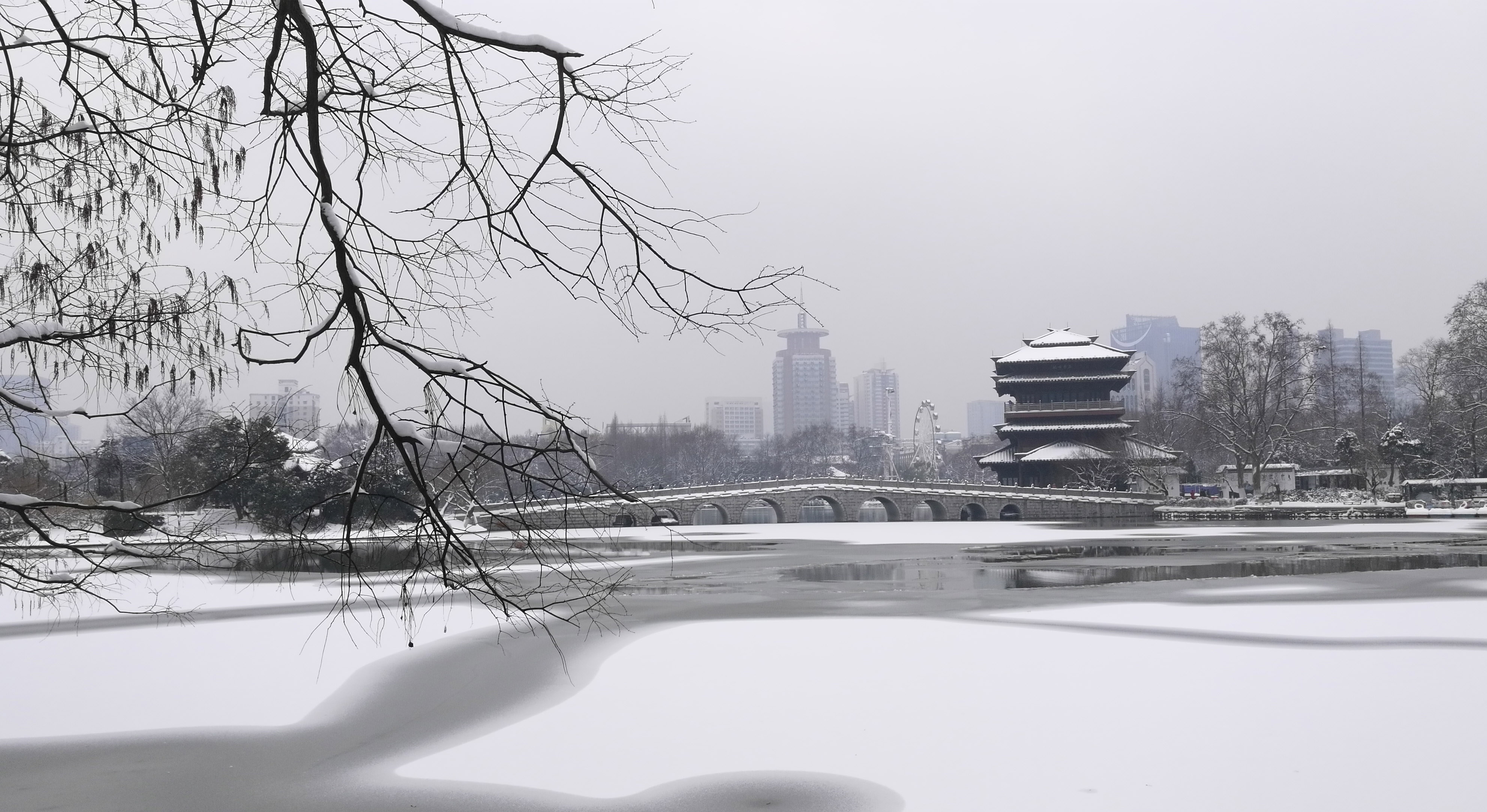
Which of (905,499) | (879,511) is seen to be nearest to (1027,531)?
(905,499)

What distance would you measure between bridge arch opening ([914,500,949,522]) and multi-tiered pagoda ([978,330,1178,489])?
5.95m

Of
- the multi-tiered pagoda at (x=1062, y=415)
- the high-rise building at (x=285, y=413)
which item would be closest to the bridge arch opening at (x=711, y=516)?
the multi-tiered pagoda at (x=1062, y=415)

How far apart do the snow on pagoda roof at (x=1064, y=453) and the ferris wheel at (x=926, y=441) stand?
18.0 meters

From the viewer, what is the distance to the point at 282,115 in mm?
3447

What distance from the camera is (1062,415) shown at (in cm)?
6075

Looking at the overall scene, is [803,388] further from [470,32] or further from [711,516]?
[470,32]

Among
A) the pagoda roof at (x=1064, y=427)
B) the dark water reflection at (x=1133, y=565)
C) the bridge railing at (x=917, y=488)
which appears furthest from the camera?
the pagoda roof at (x=1064, y=427)

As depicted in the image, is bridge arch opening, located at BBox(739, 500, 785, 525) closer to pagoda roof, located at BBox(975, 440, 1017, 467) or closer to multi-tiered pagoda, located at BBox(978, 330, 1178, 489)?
pagoda roof, located at BBox(975, 440, 1017, 467)

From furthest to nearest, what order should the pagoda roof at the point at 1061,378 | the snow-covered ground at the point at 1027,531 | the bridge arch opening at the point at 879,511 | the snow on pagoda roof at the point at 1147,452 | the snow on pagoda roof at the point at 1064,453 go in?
the pagoda roof at the point at 1061,378 → the snow on pagoda roof at the point at 1064,453 → the snow on pagoda roof at the point at 1147,452 → the bridge arch opening at the point at 879,511 → the snow-covered ground at the point at 1027,531

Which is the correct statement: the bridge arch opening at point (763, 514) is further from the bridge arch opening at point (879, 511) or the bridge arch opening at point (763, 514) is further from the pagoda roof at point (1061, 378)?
the pagoda roof at point (1061, 378)

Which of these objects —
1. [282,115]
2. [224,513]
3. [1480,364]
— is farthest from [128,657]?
[1480,364]

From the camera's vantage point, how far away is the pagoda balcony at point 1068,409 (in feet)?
197

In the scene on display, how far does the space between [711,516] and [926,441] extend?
16.6 metres

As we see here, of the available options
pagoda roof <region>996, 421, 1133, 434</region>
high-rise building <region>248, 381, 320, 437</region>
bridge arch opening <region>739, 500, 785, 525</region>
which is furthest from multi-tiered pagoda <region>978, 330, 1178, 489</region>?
high-rise building <region>248, 381, 320, 437</region>
